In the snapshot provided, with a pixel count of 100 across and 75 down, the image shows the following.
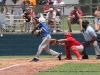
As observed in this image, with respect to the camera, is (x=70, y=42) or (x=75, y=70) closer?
(x=75, y=70)

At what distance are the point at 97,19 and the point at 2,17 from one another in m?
4.59

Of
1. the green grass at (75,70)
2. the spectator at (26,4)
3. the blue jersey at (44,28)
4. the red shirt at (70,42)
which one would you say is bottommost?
the green grass at (75,70)

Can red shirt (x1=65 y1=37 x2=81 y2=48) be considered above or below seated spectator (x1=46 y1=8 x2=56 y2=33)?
below

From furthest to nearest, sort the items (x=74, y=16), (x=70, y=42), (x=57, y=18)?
(x=57, y=18) → (x=74, y=16) → (x=70, y=42)

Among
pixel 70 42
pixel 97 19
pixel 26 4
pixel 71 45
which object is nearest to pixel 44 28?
pixel 70 42

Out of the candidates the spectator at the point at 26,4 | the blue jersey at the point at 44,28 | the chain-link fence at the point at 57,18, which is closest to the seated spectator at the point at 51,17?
the chain-link fence at the point at 57,18

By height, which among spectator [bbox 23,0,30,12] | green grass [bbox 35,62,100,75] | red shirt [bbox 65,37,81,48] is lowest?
green grass [bbox 35,62,100,75]

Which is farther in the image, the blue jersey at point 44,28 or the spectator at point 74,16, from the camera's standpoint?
the spectator at point 74,16

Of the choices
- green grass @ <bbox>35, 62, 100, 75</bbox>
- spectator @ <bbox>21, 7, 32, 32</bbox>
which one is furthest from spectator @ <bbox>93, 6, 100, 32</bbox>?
green grass @ <bbox>35, 62, 100, 75</bbox>

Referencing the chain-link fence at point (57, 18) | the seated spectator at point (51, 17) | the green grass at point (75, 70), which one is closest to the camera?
the green grass at point (75, 70)

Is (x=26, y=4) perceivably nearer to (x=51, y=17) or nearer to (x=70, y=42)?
(x=51, y=17)

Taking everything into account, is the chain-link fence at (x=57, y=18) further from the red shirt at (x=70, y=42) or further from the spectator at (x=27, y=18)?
the red shirt at (x=70, y=42)

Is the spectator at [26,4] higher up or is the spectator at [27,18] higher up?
the spectator at [26,4]

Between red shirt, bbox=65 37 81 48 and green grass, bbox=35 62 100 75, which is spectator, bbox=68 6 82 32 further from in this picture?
green grass, bbox=35 62 100 75
